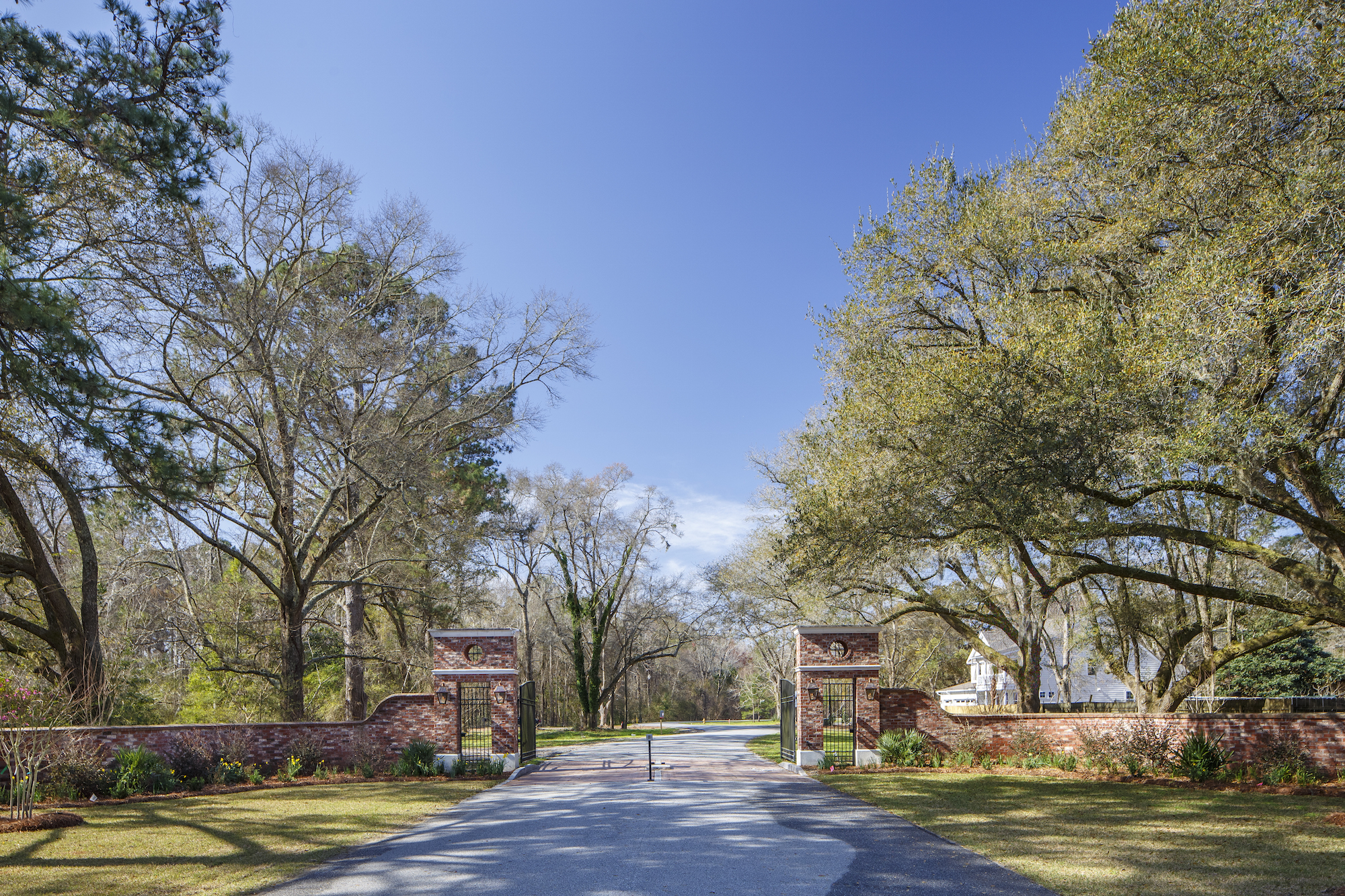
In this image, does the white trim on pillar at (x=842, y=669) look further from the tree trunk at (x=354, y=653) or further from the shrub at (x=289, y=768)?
the tree trunk at (x=354, y=653)

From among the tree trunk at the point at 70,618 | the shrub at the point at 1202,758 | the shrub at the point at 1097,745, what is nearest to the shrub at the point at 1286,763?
the shrub at the point at 1202,758

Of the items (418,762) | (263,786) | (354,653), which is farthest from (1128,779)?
(354,653)

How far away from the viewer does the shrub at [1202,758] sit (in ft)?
43.8

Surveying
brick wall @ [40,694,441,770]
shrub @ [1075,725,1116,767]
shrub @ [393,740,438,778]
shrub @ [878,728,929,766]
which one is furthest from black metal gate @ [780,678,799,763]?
shrub @ [393,740,438,778]

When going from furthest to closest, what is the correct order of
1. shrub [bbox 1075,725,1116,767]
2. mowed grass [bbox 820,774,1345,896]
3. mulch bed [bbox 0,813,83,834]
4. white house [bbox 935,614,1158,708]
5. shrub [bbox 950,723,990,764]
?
white house [bbox 935,614,1158,708]
shrub [bbox 950,723,990,764]
shrub [bbox 1075,725,1116,767]
mulch bed [bbox 0,813,83,834]
mowed grass [bbox 820,774,1345,896]

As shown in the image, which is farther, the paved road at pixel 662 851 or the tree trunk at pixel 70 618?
the tree trunk at pixel 70 618

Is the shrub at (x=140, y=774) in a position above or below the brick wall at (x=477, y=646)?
below

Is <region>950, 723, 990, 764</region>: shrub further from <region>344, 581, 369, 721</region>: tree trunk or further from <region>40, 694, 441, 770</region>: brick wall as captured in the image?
<region>344, 581, 369, 721</region>: tree trunk

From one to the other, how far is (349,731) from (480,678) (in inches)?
112

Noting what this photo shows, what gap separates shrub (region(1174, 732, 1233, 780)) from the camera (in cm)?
1334

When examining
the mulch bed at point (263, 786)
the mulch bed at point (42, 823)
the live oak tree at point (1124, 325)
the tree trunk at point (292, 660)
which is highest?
the live oak tree at point (1124, 325)

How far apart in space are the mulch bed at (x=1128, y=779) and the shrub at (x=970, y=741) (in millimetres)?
341

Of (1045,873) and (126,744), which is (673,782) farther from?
(126,744)

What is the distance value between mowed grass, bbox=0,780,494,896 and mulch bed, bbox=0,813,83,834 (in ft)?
0.73
